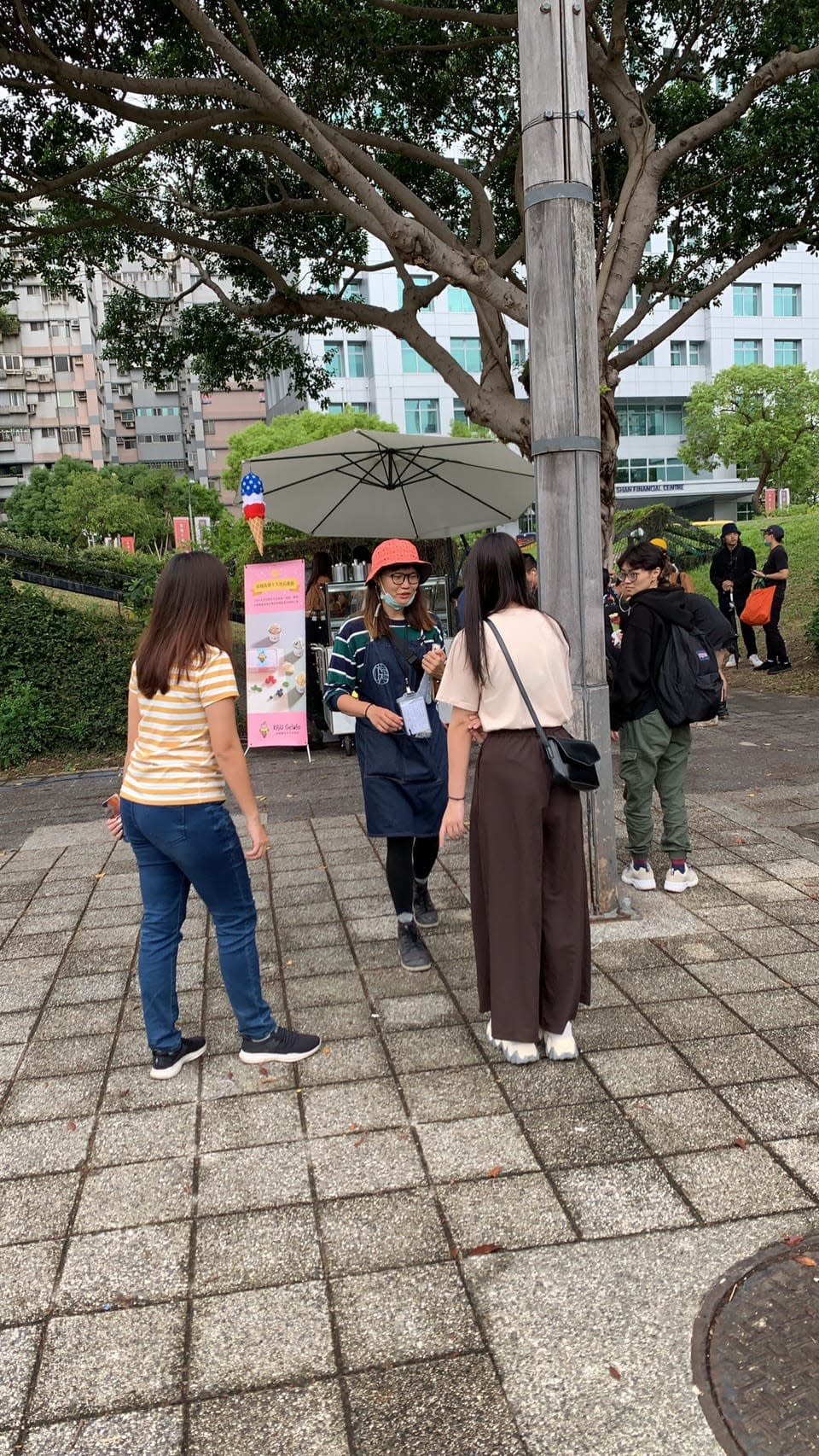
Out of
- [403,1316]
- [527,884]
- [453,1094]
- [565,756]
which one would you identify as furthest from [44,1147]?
[565,756]

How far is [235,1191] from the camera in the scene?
2941 millimetres

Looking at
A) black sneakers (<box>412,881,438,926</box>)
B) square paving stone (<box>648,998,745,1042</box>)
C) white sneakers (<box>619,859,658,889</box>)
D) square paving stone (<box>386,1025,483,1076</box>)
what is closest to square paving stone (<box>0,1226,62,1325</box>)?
square paving stone (<box>386,1025,483,1076</box>)

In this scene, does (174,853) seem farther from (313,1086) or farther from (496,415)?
(496,415)

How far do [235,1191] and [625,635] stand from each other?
3.28m

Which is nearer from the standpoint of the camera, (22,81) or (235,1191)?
(235,1191)

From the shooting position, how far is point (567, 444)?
4512mm

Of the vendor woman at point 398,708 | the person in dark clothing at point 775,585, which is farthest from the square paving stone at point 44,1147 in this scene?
the person in dark clothing at point 775,585

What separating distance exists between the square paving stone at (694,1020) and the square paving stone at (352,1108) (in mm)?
1050

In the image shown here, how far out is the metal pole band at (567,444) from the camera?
4508 millimetres

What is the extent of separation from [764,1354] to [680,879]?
3127 millimetres

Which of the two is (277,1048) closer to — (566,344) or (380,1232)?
(380,1232)

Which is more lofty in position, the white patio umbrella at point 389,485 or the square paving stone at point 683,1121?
the white patio umbrella at point 389,485

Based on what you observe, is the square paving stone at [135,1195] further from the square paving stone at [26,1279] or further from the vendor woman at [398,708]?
the vendor woman at [398,708]

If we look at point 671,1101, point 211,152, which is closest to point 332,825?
point 671,1101
